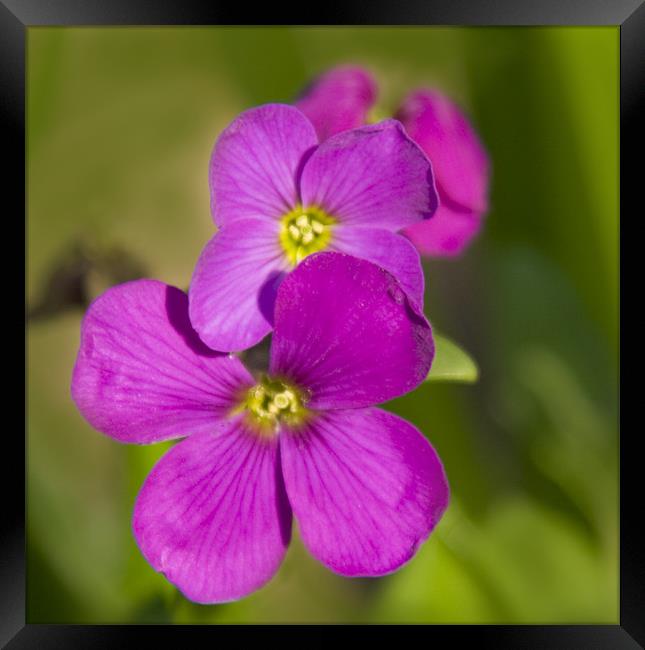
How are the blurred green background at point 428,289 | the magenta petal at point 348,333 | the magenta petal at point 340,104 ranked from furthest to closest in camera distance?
1. the blurred green background at point 428,289
2. the magenta petal at point 340,104
3. the magenta petal at point 348,333

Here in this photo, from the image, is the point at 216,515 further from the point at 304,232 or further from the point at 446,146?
the point at 446,146

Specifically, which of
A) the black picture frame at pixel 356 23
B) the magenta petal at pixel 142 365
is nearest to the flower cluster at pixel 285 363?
the magenta petal at pixel 142 365

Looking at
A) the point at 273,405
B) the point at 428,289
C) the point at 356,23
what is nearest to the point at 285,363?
the point at 273,405

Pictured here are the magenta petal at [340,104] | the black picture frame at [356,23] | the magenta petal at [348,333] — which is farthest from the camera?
the black picture frame at [356,23]

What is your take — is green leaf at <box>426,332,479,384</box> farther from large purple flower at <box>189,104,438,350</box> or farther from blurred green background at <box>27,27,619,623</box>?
blurred green background at <box>27,27,619,623</box>

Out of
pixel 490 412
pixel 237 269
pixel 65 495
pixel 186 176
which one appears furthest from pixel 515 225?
pixel 65 495

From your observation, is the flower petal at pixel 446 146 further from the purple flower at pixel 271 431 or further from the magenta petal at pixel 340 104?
the purple flower at pixel 271 431

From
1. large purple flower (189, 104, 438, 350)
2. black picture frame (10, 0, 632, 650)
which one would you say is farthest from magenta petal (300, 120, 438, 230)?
black picture frame (10, 0, 632, 650)
